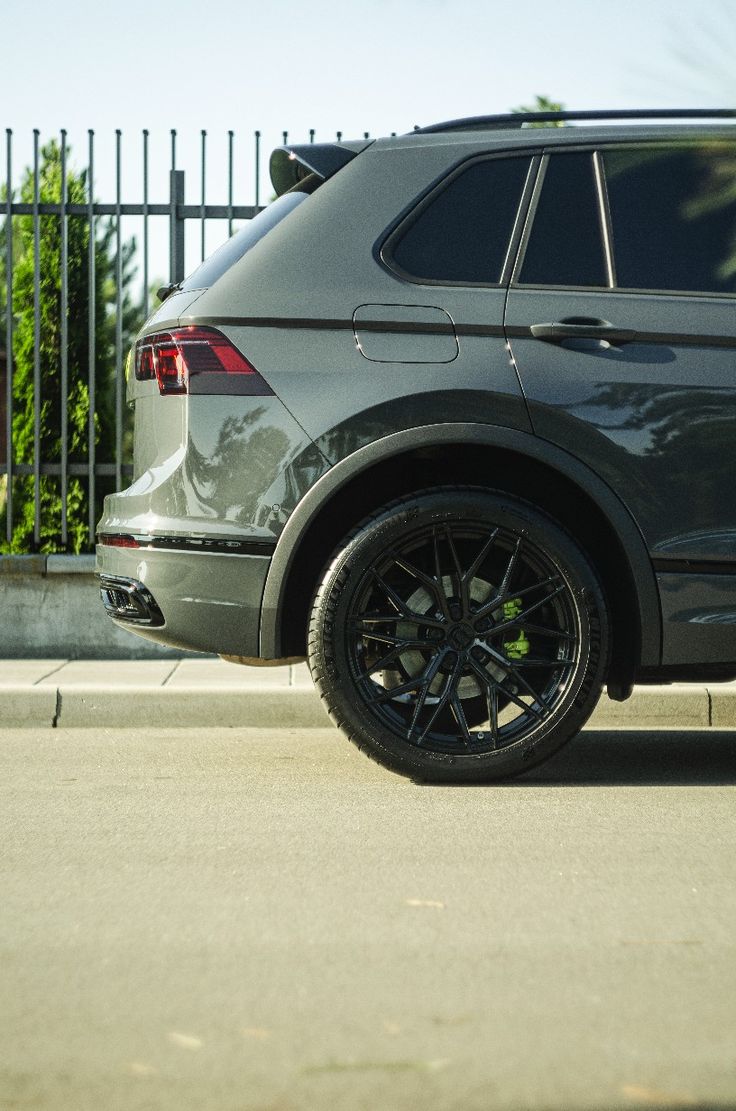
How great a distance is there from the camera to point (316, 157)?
191 inches

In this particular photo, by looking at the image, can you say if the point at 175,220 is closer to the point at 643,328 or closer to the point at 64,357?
the point at 64,357

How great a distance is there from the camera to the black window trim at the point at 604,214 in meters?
4.71

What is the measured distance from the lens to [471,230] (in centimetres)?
476

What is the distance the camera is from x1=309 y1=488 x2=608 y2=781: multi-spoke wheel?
4648 millimetres

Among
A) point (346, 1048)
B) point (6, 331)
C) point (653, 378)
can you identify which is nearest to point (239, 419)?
Answer: point (653, 378)

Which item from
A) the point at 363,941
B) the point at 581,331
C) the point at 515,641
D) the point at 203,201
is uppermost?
the point at 203,201

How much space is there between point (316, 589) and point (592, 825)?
1.16 meters

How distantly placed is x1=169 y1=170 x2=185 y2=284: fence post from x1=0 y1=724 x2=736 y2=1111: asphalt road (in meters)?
4.12

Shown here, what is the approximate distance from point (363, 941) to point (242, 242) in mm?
2575

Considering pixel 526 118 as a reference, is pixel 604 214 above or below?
below

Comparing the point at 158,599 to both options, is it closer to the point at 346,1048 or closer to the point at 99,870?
the point at 99,870

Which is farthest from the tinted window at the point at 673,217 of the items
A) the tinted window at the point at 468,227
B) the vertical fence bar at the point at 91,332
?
the vertical fence bar at the point at 91,332

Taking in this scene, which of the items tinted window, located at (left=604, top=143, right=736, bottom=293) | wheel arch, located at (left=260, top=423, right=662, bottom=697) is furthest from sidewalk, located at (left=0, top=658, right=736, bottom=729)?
tinted window, located at (left=604, top=143, right=736, bottom=293)

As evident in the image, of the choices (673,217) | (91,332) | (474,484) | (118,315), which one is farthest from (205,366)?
(91,332)
